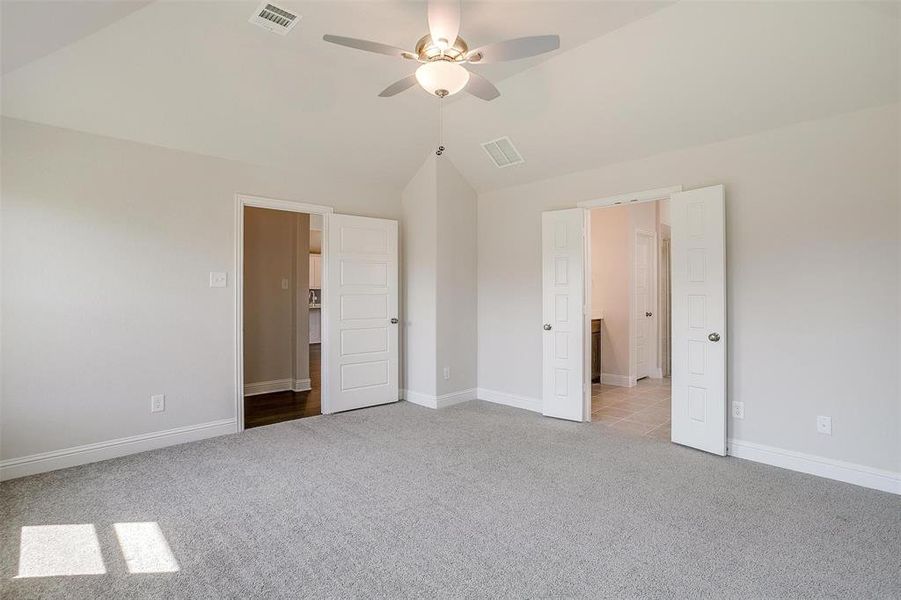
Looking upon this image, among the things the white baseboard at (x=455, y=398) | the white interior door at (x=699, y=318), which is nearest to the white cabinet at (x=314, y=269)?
the white baseboard at (x=455, y=398)

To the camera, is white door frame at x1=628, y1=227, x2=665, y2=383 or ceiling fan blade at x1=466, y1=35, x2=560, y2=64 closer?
ceiling fan blade at x1=466, y1=35, x2=560, y2=64

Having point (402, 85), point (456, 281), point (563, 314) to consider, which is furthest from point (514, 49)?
point (456, 281)

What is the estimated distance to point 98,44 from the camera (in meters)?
2.96

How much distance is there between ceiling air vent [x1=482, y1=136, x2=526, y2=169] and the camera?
178 inches

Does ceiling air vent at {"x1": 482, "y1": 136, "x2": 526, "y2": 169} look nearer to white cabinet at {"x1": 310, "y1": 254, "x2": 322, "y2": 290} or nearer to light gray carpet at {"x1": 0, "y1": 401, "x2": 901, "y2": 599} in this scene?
light gray carpet at {"x1": 0, "y1": 401, "x2": 901, "y2": 599}

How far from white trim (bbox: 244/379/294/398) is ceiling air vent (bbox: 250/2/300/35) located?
4176 mm

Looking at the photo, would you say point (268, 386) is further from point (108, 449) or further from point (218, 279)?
point (108, 449)

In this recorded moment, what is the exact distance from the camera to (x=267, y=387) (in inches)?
234

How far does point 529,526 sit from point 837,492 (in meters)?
2.06

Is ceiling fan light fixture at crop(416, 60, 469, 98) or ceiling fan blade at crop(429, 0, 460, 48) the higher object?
ceiling fan blade at crop(429, 0, 460, 48)

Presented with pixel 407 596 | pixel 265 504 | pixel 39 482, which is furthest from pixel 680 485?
pixel 39 482

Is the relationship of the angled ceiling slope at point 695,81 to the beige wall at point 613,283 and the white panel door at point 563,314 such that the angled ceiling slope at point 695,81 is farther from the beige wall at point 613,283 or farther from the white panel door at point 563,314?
the beige wall at point 613,283

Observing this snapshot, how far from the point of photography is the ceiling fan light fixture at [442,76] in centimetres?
240

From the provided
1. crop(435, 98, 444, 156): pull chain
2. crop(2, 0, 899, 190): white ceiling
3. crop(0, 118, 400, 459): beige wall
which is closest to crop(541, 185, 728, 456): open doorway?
crop(2, 0, 899, 190): white ceiling
